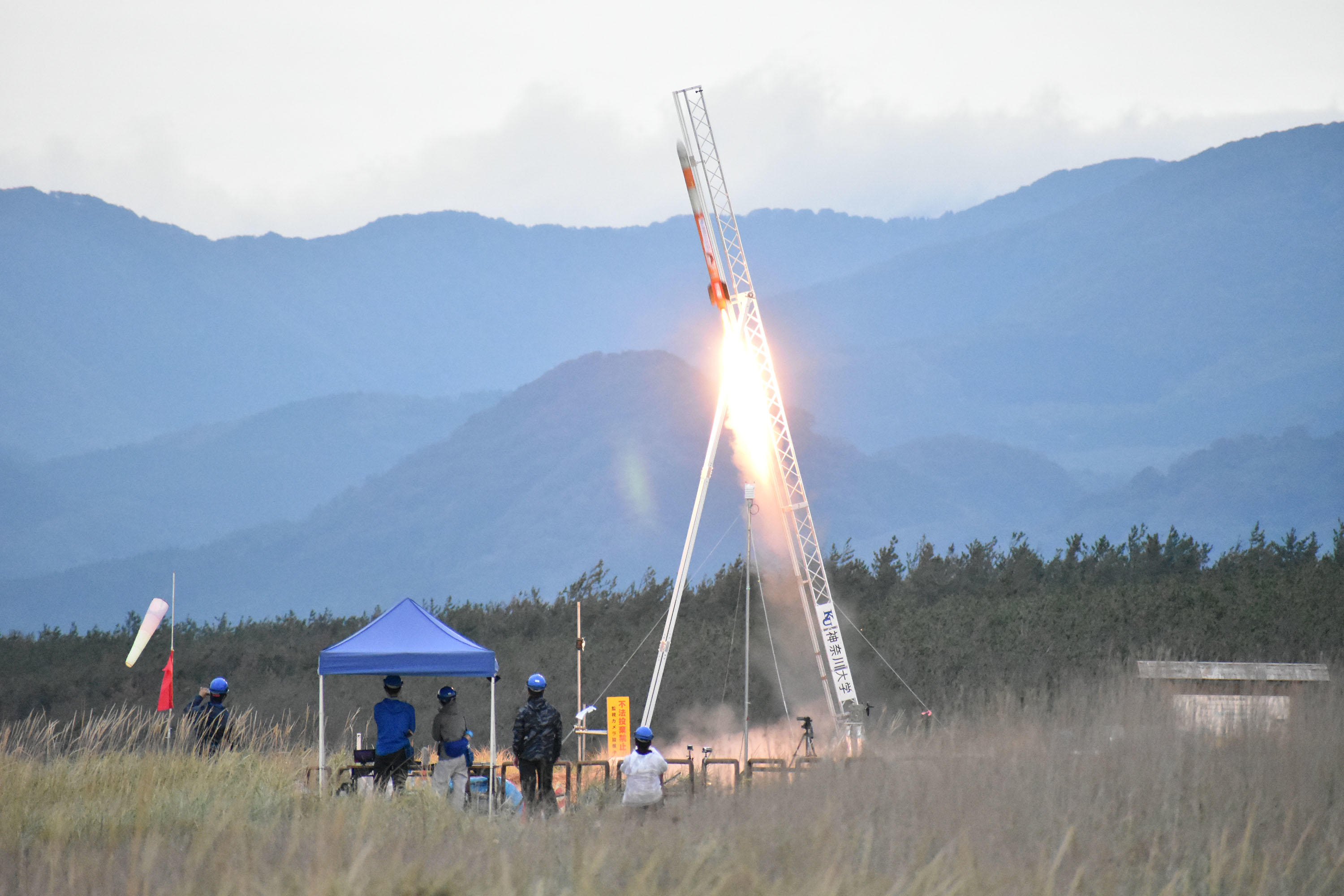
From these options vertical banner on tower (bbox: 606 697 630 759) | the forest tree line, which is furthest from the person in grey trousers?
the forest tree line

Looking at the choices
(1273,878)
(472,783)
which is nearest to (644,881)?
(1273,878)

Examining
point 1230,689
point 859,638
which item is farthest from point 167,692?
point 859,638

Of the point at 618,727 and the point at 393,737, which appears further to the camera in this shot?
the point at 618,727

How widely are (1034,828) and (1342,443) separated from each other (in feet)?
656

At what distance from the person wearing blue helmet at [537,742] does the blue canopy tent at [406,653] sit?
0.40 m

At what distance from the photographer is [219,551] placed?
198 meters

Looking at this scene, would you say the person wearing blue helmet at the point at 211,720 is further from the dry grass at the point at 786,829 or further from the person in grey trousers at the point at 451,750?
the person in grey trousers at the point at 451,750

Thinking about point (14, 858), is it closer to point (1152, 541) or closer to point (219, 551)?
point (1152, 541)

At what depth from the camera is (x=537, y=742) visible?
49.5 ft

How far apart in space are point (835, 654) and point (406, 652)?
12056 millimetres

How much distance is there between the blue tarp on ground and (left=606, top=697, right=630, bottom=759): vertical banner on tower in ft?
13.0

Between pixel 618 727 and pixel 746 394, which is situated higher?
pixel 746 394

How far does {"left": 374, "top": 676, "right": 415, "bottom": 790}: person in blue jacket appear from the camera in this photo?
14219mm

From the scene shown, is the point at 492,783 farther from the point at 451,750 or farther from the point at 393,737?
the point at 393,737
